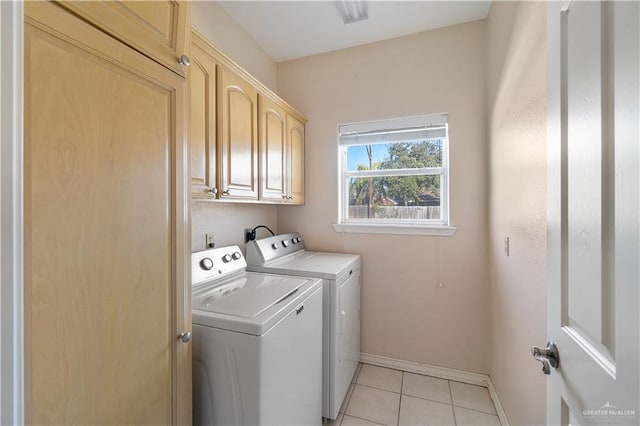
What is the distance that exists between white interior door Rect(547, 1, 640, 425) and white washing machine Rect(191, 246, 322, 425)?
0.93 metres

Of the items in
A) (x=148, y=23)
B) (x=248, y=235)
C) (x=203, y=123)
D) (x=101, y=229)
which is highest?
(x=148, y=23)

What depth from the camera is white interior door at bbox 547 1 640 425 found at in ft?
1.60

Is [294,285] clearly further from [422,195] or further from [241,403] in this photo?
[422,195]

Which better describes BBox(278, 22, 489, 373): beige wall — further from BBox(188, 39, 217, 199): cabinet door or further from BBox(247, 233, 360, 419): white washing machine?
BBox(188, 39, 217, 199): cabinet door

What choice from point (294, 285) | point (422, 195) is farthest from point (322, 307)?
point (422, 195)

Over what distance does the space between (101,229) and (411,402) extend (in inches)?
84.9

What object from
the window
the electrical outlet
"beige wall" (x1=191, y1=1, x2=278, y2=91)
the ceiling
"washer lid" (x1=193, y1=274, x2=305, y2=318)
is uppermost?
the ceiling

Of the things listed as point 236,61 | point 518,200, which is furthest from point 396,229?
point 236,61

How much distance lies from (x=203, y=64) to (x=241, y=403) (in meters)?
1.55

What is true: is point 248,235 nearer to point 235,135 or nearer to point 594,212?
point 235,135

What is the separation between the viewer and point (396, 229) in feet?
7.51

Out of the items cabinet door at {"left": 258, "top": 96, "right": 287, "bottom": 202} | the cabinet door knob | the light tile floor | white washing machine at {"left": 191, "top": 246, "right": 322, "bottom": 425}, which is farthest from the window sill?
the cabinet door knob

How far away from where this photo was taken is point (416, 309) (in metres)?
2.24

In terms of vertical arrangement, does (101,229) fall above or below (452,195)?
below
